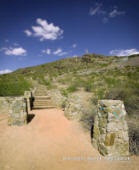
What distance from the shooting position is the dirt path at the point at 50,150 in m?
2.57

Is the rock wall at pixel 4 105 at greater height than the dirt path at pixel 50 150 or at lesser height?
greater

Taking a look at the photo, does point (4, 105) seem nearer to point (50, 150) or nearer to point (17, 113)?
point (17, 113)

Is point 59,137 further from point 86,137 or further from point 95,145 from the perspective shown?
point 95,145

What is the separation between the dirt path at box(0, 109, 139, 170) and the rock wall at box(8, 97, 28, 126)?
241 mm

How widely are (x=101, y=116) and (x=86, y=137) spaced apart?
1.20 meters

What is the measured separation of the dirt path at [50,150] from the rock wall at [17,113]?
24cm

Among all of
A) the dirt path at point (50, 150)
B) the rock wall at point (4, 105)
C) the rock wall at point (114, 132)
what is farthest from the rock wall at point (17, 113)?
the rock wall at point (114, 132)

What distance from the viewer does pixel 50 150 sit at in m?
3.13

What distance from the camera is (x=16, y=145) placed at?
3320 mm

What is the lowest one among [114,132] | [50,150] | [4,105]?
[50,150]

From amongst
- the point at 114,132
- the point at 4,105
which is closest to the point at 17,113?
the point at 4,105

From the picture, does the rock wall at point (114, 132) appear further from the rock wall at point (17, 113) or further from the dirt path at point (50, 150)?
the rock wall at point (17, 113)

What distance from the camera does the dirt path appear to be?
2568 millimetres

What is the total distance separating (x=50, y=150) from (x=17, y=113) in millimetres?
2355
